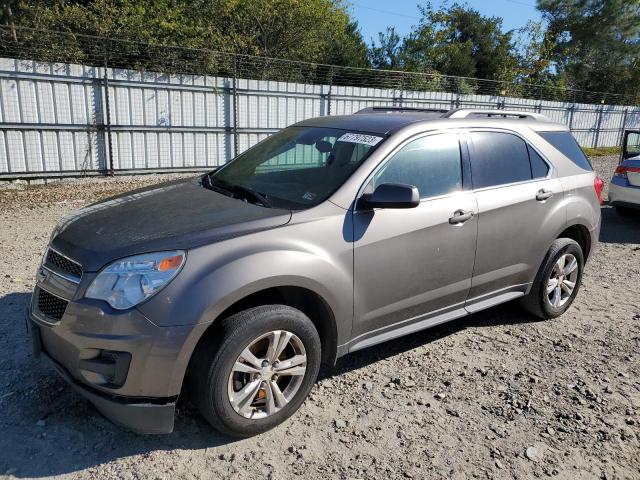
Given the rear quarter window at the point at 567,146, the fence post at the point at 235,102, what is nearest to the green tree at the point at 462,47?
the fence post at the point at 235,102

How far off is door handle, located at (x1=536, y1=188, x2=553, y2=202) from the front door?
0.82 meters

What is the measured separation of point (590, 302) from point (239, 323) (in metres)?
4.00

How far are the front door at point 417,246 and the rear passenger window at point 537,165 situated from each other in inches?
36.6

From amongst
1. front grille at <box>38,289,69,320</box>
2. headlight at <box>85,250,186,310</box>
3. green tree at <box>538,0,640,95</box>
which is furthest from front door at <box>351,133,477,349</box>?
green tree at <box>538,0,640,95</box>

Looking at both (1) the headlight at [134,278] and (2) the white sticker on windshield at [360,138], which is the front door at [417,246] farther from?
(1) the headlight at [134,278]

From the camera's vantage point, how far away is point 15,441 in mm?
2891

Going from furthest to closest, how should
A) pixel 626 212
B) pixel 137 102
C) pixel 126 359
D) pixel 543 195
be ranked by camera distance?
pixel 137 102, pixel 626 212, pixel 543 195, pixel 126 359

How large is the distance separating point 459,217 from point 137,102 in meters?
9.39

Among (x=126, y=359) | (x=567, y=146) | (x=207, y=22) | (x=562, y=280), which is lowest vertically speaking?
(x=562, y=280)

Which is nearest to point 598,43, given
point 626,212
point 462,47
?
point 462,47

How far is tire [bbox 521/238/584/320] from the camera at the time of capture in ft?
14.8

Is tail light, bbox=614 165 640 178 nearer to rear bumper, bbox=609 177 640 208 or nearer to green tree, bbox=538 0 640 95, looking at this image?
rear bumper, bbox=609 177 640 208

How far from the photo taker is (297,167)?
3814 mm

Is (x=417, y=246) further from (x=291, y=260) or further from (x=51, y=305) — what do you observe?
(x=51, y=305)
